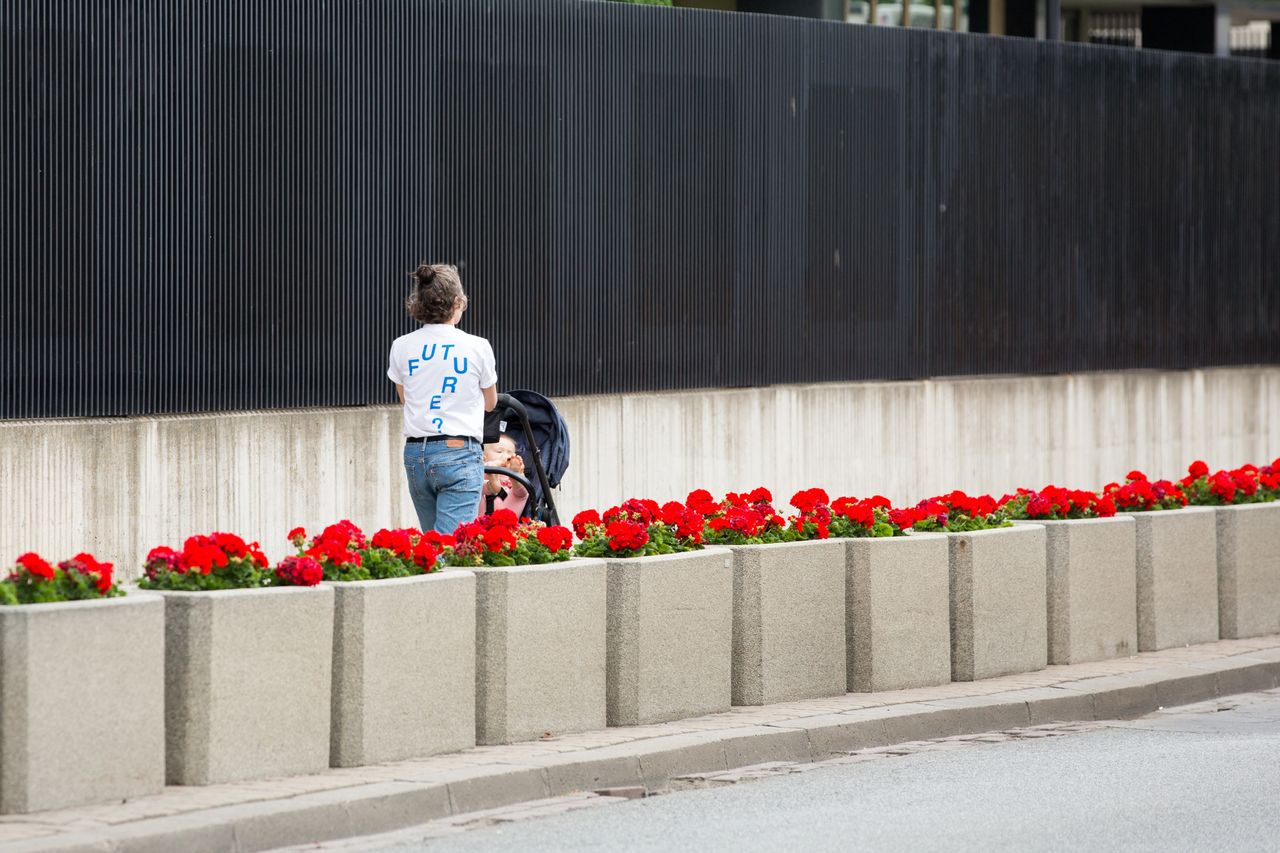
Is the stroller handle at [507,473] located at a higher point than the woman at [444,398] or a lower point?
lower

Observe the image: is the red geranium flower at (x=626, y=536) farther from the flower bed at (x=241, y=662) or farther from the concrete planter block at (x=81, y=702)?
the concrete planter block at (x=81, y=702)

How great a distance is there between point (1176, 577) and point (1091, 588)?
3.07ft

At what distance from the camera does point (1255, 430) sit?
23562 mm

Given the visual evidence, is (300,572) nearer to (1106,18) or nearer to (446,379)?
(446,379)

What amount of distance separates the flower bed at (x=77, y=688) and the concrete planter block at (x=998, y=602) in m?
5.08

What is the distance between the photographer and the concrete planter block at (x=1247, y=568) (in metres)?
14.4

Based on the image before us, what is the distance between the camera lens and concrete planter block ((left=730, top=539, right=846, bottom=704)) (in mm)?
11156

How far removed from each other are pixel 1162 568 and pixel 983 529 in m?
1.65

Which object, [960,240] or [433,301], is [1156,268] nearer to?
[960,240]

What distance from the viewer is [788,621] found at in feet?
37.2

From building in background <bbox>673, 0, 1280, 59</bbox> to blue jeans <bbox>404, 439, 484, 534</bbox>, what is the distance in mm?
14673

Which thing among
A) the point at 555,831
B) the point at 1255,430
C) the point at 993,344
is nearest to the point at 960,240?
the point at 993,344

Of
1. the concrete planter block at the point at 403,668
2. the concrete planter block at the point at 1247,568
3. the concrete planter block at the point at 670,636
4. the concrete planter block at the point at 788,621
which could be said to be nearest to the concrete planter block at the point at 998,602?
the concrete planter block at the point at 788,621

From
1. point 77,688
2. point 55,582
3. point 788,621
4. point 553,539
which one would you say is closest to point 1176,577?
point 788,621
